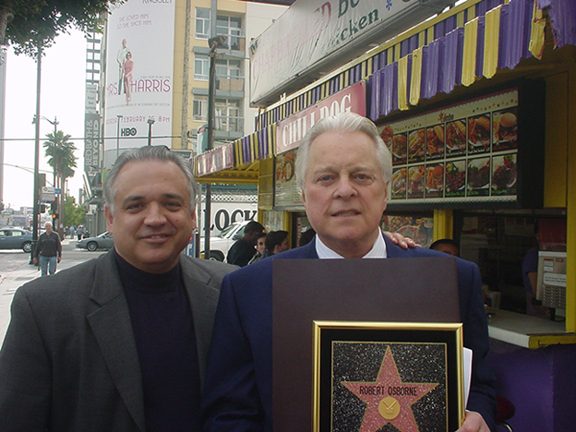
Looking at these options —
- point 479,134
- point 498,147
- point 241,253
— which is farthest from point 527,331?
point 241,253

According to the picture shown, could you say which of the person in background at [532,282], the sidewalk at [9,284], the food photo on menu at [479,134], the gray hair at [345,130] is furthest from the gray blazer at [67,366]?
the sidewalk at [9,284]

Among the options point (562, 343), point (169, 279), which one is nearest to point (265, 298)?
point (169, 279)

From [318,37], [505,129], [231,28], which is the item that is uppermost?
[231,28]

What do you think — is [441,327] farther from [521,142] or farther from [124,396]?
[521,142]

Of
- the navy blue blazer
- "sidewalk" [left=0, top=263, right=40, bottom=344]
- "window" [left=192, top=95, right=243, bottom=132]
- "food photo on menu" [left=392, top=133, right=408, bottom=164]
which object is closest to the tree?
"sidewalk" [left=0, top=263, right=40, bottom=344]

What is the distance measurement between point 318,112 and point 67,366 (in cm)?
353

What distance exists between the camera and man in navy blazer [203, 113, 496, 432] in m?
1.36

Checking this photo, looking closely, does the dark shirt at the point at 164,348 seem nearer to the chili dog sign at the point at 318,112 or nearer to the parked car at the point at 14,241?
the chili dog sign at the point at 318,112

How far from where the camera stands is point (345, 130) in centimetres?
152

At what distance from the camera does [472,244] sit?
5.15 meters

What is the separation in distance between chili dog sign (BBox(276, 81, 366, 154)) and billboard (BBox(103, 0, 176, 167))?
1394 inches

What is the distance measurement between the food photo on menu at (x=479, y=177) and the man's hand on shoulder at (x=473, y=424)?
3.32 m

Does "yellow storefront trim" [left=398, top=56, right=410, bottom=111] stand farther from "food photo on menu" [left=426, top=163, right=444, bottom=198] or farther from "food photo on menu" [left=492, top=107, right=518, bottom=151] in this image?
"food photo on menu" [left=426, top=163, right=444, bottom=198]

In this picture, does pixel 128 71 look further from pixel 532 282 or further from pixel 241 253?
pixel 532 282
